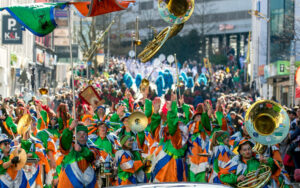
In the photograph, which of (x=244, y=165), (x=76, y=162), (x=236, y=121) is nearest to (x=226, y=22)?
(x=236, y=121)

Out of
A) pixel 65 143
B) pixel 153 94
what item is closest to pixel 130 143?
pixel 65 143

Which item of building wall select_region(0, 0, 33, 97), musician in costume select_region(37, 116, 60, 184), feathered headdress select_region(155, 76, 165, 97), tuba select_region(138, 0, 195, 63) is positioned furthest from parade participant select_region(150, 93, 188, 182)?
building wall select_region(0, 0, 33, 97)

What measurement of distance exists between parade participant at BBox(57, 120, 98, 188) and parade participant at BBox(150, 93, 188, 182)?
8.12 feet

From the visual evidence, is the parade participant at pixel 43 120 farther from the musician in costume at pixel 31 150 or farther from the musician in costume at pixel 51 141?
the musician in costume at pixel 31 150

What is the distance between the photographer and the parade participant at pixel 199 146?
1105 centimetres

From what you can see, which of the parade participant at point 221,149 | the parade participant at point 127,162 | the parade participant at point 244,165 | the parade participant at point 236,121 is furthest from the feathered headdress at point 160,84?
the parade participant at point 244,165

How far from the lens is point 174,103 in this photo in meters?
10.9

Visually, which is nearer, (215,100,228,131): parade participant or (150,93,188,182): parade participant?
(150,93,188,182): parade participant

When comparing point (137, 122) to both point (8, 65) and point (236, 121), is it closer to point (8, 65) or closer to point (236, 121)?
point (236, 121)

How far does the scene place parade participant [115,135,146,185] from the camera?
30.1 ft

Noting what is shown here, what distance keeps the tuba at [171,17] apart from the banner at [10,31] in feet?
84.4

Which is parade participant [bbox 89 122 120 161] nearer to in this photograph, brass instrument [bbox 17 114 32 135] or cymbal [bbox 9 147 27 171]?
brass instrument [bbox 17 114 32 135]

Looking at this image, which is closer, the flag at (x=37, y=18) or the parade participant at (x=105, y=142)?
the parade participant at (x=105, y=142)

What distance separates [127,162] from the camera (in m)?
9.16
